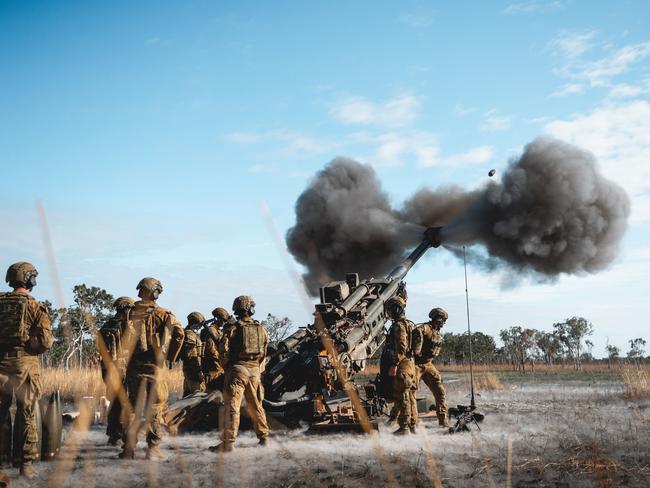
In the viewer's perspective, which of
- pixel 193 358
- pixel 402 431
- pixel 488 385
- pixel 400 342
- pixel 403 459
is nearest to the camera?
pixel 403 459

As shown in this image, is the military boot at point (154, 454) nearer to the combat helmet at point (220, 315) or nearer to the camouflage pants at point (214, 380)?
the camouflage pants at point (214, 380)

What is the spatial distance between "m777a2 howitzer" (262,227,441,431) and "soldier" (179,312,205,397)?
98 centimetres

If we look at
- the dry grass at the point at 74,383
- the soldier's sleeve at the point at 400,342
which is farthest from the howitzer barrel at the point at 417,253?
the dry grass at the point at 74,383

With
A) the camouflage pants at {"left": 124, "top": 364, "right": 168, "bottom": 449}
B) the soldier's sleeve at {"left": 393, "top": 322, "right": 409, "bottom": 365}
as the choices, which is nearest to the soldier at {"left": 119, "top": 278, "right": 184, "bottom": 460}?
the camouflage pants at {"left": 124, "top": 364, "right": 168, "bottom": 449}

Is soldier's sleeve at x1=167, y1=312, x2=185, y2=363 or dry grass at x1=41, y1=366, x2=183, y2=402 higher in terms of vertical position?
soldier's sleeve at x1=167, y1=312, x2=185, y2=363

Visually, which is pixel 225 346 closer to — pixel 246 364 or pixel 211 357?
pixel 246 364

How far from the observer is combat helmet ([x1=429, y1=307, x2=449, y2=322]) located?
9875mm

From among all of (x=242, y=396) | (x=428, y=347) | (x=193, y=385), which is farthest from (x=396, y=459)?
(x=193, y=385)

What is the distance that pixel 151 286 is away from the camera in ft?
23.4

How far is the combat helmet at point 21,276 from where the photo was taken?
614 centimetres

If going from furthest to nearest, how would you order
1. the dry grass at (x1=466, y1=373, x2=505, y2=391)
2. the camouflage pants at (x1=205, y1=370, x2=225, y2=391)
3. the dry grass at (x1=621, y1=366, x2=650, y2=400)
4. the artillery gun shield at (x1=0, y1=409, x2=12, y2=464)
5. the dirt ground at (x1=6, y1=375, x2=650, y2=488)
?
1. the dry grass at (x1=466, y1=373, x2=505, y2=391)
2. the dry grass at (x1=621, y1=366, x2=650, y2=400)
3. the camouflage pants at (x1=205, y1=370, x2=225, y2=391)
4. the artillery gun shield at (x1=0, y1=409, x2=12, y2=464)
5. the dirt ground at (x1=6, y1=375, x2=650, y2=488)

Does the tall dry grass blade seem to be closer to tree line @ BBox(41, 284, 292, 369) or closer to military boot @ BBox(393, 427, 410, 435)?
military boot @ BBox(393, 427, 410, 435)

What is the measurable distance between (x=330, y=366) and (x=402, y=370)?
1.10 meters

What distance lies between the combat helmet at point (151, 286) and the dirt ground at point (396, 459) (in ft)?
5.83
